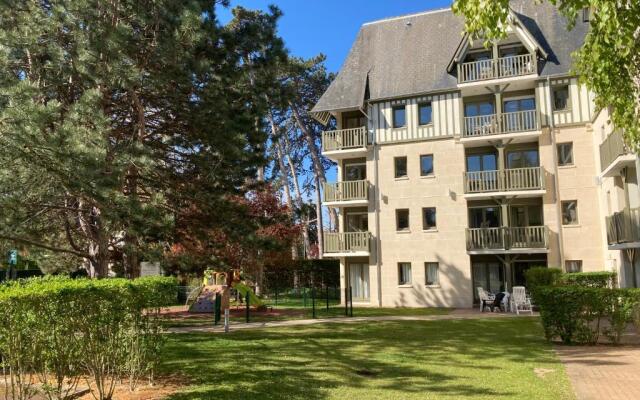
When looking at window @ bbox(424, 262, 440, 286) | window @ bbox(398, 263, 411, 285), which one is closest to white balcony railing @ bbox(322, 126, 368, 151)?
window @ bbox(398, 263, 411, 285)

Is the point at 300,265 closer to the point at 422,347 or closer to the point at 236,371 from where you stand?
the point at 422,347

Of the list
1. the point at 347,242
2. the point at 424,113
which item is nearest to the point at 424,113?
the point at 424,113

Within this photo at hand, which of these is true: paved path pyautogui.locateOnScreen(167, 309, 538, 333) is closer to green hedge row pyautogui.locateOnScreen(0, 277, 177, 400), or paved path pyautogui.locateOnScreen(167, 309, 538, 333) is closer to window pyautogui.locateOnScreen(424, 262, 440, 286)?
window pyautogui.locateOnScreen(424, 262, 440, 286)

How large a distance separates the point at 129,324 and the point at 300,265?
2685 centimetres

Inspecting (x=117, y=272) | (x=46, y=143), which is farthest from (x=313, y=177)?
(x=46, y=143)

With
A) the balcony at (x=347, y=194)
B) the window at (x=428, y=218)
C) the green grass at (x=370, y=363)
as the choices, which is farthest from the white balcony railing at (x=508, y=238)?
the green grass at (x=370, y=363)

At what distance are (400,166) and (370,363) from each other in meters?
17.8

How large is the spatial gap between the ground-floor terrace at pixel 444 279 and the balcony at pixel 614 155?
5230 millimetres

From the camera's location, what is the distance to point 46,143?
387 inches

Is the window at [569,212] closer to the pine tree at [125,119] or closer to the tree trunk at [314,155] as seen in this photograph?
the pine tree at [125,119]

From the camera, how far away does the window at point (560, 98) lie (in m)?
24.3

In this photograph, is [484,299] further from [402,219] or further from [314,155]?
[314,155]

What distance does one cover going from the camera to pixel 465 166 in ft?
84.3

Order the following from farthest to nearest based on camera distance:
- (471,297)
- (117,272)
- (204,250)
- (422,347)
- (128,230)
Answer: (471,297) → (117,272) → (204,250) → (422,347) → (128,230)
